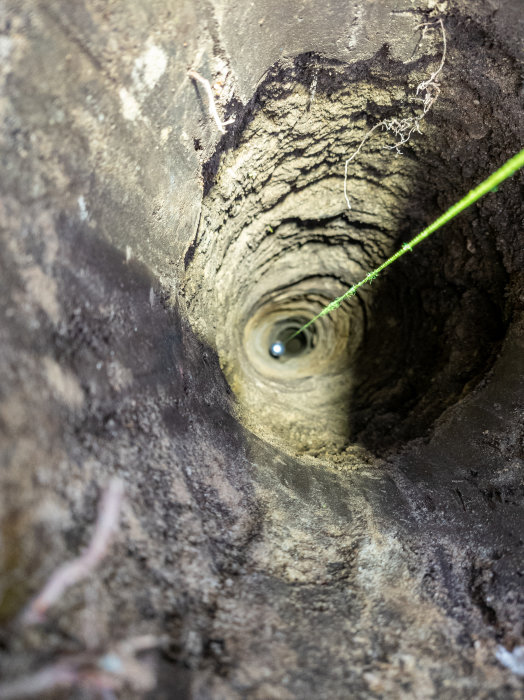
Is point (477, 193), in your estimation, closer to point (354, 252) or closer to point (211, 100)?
point (211, 100)

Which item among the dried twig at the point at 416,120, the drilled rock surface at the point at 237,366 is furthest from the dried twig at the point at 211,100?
the dried twig at the point at 416,120

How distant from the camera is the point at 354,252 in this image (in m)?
3.64

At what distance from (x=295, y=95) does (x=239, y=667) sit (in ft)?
8.61

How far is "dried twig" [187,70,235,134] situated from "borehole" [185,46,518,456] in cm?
13

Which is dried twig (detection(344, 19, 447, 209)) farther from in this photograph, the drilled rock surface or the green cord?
the green cord

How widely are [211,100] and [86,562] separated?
1.96 metres

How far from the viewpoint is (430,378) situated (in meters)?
3.06

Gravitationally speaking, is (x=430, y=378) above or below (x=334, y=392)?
below

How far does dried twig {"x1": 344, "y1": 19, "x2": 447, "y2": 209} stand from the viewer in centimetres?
219

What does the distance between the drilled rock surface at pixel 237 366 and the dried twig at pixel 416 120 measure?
0.05 m

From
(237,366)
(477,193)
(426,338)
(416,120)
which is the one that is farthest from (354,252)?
(477,193)

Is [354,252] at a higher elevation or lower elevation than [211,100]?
higher

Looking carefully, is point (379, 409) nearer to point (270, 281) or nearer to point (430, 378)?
point (430, 378)

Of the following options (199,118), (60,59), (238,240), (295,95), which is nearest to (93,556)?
(60,59)
